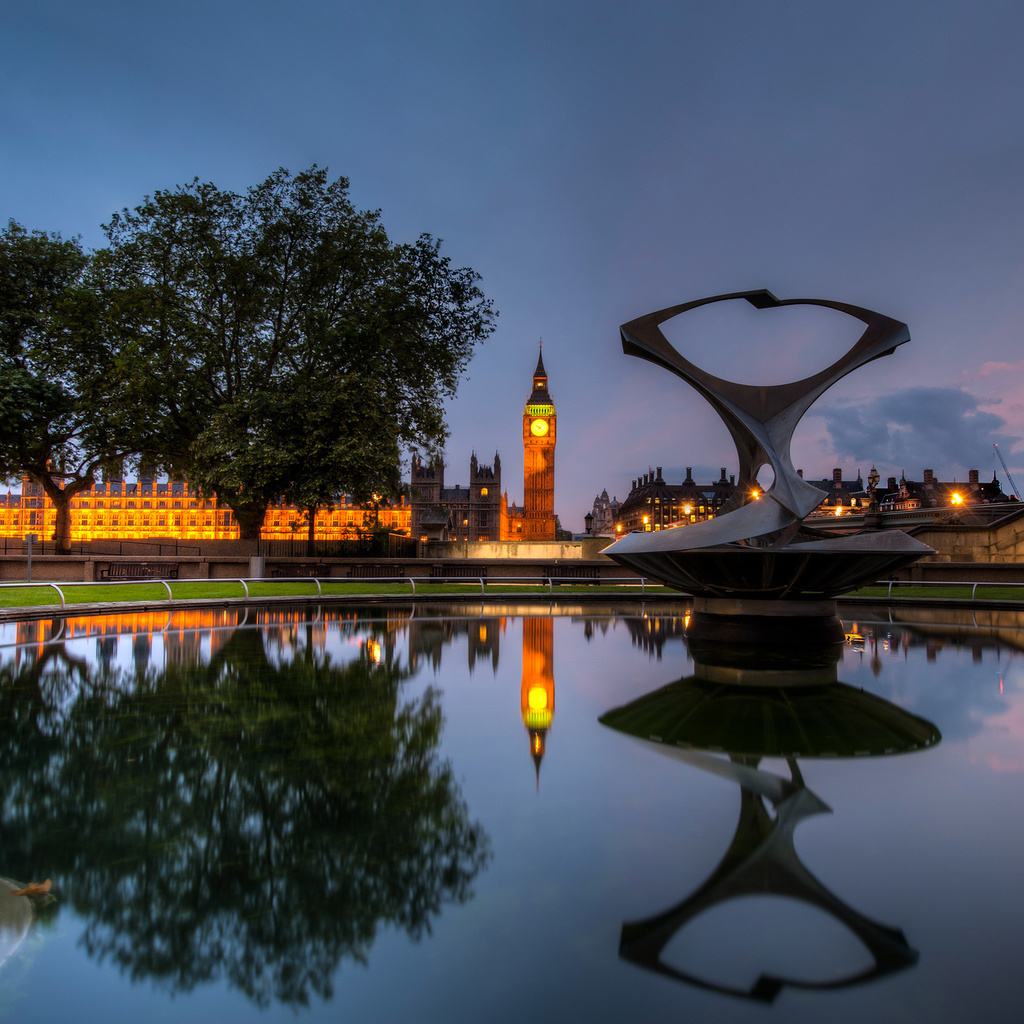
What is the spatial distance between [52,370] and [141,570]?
901cm

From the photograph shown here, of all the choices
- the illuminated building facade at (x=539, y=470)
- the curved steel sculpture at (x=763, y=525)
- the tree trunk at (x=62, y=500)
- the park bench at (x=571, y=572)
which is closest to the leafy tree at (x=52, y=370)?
the tree trunk at (x=62, y=500)

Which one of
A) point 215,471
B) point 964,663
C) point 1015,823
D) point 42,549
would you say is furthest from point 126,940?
point 42,549

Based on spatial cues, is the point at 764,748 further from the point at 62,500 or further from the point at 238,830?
the point at 62,500

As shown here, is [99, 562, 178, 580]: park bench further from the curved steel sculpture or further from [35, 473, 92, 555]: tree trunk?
the curved steel sculpture

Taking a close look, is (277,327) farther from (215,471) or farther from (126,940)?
(126,940)

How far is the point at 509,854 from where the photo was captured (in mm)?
3154

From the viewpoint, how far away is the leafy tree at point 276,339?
71.3 feet

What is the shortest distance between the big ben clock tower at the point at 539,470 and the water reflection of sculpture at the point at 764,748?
11235cm

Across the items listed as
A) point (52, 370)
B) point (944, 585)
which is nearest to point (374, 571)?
point (52, 370)

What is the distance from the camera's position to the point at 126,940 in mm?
2443

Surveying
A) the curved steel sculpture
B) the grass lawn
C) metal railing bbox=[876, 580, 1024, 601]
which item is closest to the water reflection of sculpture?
the curved steel sculpture

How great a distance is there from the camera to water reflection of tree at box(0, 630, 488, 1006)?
2.44m

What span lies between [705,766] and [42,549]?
3244 cm

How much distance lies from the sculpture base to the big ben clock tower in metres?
110
